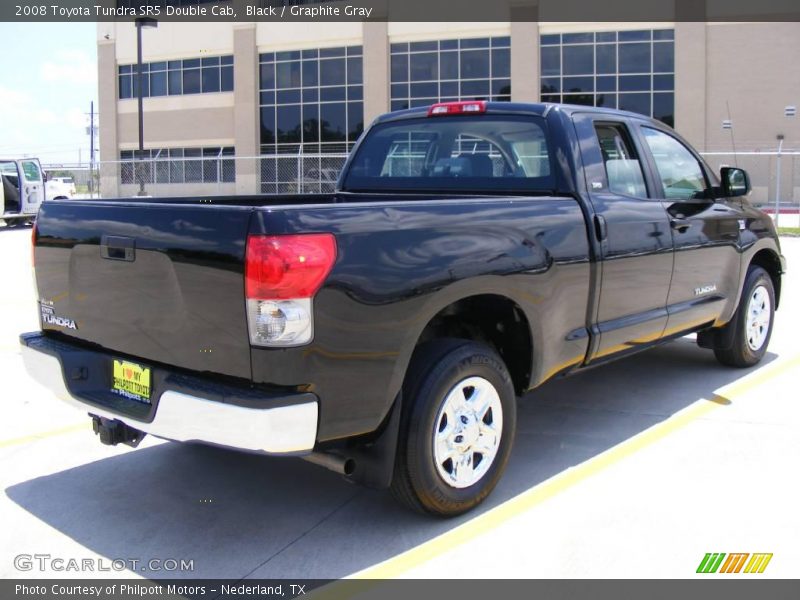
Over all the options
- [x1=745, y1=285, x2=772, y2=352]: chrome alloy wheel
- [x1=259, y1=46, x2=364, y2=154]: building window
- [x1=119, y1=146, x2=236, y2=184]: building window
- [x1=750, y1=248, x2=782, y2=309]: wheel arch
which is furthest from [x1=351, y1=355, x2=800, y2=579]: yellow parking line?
[x1=119, y1=146, x2=236, y2=184]: building window

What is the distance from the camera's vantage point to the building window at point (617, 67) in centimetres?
3478

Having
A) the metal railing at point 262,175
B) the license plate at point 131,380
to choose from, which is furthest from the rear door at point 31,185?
the license plate at point 131,380

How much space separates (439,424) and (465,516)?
1.78 ft

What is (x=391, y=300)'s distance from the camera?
138 inches

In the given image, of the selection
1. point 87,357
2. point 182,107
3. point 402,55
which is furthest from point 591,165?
point 182,107

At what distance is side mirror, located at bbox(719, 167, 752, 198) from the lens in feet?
20.1

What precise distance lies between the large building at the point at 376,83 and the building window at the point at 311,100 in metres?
0.06

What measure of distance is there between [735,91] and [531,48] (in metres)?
8.40

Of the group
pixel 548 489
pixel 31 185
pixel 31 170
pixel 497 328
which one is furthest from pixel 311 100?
pixel 548 489

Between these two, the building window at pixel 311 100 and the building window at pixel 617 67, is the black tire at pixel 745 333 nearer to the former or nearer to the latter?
the building window at pixel 617 67

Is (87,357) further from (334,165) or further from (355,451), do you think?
(334,165)

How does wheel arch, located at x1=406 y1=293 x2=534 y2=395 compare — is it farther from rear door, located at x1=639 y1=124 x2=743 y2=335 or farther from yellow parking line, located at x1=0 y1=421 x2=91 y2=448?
yellow parking line, located at x1=0 y1=421 x2=91 y2=448

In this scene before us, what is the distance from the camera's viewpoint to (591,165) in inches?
193

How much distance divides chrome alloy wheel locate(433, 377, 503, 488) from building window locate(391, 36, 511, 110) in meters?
32.7
